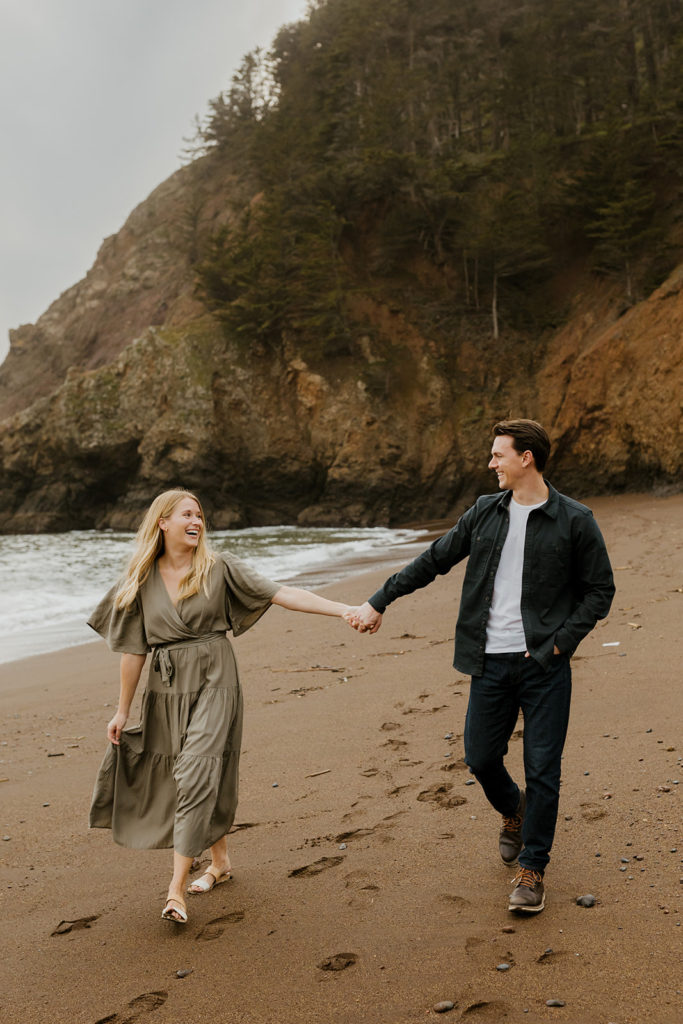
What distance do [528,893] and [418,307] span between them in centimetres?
2912

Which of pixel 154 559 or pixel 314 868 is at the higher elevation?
pixel 154 559

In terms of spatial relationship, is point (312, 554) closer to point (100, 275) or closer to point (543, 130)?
point (543, 130)

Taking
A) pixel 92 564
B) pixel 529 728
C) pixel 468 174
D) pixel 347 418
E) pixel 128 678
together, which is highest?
pixel 468 174

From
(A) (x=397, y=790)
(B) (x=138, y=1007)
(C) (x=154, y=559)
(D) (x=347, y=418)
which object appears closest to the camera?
(B) (x=138, y=1007)

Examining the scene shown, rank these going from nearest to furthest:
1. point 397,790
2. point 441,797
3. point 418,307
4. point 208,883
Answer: point 208,883 → point 441,797 → point 397,790 → point 418,307

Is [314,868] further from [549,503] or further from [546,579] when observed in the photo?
[549,503]

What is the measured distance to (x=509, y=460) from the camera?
3.32 m

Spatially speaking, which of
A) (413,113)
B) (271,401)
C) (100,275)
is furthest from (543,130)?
(100,275)

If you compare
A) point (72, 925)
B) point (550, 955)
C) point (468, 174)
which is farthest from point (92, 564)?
point (468, 174)

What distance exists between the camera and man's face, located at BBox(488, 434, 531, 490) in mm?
3324

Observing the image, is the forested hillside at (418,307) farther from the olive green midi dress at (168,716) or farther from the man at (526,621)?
the olive green midi dress at (168,716)

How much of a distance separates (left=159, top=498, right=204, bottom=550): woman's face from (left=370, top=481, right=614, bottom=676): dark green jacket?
1201 mm

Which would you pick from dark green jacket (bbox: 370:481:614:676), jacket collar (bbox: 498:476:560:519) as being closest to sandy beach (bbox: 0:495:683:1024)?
dark green jacket (bbox: 370:481:614:676)

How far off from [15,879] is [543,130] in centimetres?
3345
